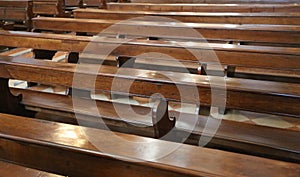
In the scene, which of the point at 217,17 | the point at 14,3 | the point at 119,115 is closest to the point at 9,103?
the point at 119,115

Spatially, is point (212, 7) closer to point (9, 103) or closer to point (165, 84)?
point (165, 84)

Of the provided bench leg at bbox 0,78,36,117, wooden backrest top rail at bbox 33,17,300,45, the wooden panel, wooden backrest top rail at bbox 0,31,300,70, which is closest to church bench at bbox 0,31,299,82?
wooden backrest top rail at bbox 0,31,300,70

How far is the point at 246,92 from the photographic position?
1.42m

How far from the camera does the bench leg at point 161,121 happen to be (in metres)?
1.26

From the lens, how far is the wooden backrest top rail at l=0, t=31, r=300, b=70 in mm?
1851

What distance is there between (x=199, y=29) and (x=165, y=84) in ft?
3.82

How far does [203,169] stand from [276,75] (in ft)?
6.80

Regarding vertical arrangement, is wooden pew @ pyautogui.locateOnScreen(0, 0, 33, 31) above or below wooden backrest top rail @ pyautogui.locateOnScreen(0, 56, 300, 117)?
above

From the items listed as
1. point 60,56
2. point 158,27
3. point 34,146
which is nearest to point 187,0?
point 60,56

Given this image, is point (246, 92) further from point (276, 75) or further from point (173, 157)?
point (276, 75)

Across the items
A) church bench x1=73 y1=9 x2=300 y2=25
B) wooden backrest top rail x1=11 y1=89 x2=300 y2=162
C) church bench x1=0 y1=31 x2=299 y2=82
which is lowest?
wooden backrest top rail x1=11 y1=89 x2=300 y2=162

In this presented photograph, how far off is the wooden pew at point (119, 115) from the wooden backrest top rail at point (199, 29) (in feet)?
3.19

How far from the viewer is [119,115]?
65.4 inches

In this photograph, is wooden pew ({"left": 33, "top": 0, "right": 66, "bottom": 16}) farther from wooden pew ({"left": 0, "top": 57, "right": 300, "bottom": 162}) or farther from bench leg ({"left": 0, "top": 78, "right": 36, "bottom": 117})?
bench leg ({"left": 0, "top": 78, "right": 36, "bottom": 117})
